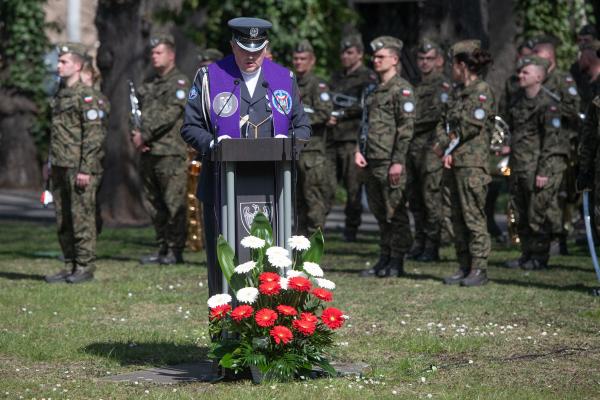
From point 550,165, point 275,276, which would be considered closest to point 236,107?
point 275,276

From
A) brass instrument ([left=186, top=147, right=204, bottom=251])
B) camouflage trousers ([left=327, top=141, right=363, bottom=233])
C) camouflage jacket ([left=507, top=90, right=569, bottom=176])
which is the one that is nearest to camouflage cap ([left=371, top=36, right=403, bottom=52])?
camouflage jacket ([left=507, top=90, right=569, bottom=176])

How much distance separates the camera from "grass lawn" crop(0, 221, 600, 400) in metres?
7.88

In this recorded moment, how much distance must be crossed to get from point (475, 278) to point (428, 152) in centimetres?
255

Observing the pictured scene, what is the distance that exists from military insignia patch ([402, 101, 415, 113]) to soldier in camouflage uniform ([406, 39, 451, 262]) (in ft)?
6.04

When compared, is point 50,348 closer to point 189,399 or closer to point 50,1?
point 189,399

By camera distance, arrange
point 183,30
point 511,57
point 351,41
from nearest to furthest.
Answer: point 351,41 → point 183,30 → point 511,57

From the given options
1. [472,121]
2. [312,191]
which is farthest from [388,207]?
[312,191]

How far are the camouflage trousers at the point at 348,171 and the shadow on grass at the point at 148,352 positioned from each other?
23.2 ft

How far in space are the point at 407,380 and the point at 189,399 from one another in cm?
146

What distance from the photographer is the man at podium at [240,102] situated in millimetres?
8172

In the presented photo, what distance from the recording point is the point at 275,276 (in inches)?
309

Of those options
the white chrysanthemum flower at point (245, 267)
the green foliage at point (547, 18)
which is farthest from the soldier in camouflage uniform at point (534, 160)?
the green foliage at point (547, 18)

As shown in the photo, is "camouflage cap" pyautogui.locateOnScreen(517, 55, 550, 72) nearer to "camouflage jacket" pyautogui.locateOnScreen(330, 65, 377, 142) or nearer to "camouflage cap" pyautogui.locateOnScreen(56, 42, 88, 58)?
"camouflage jacket" pyautogui.locateOnScreen(330, 65, 377, 142)

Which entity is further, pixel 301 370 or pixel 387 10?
pixel 387 10
